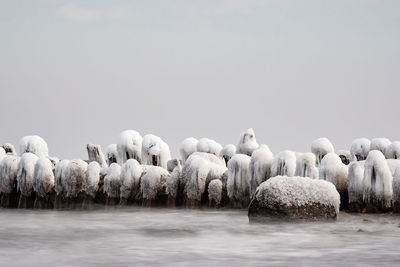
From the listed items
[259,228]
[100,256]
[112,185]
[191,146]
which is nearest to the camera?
[100,256]

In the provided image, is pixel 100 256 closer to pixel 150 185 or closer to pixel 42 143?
pixel 150 185

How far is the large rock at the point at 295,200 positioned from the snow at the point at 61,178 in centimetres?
764

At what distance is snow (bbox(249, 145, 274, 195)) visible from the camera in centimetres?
2177

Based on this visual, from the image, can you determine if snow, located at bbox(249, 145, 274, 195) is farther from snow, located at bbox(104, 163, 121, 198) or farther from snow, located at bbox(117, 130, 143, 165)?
snow, located at bbox(117, 130, 143, 165)

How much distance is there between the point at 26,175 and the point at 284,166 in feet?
26.7

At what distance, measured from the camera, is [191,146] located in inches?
1521

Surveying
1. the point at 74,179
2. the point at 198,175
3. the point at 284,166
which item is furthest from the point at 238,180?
the point at 74,179

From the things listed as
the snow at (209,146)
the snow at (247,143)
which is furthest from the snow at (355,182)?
→ the snow at (209,146)

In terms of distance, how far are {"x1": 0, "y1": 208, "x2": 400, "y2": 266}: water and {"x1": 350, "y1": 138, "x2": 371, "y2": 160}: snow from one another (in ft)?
63.6

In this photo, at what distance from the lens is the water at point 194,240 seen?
1303 cm

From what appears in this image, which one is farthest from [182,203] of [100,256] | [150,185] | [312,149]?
[312,149]

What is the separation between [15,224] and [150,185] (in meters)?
4.77

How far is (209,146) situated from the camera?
3678 centimetres

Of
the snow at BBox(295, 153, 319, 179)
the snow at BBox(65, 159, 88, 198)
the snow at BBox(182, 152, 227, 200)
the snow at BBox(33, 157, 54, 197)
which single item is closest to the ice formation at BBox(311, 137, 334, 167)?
the snow at BBox(295, 153, 319, 179)
